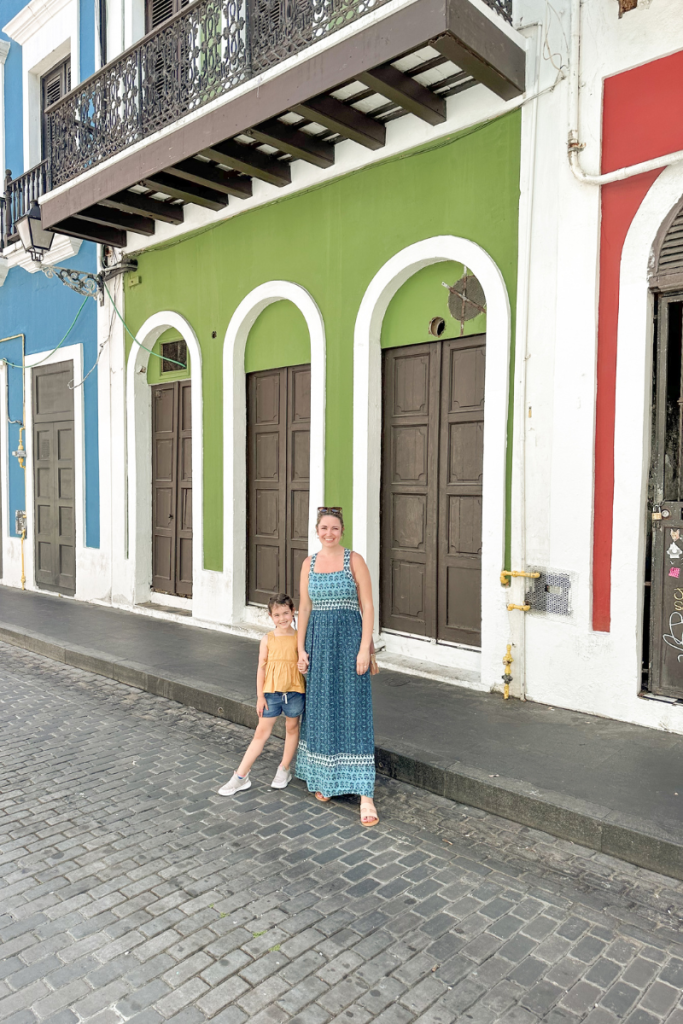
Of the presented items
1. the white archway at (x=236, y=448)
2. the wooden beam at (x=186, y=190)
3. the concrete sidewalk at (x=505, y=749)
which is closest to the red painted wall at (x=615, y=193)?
the concrete sidewalk at (x=505, y=749)

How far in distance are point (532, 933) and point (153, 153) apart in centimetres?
735

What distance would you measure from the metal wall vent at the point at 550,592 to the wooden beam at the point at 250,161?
15.4 ft

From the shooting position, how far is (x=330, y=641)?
4.30 metres

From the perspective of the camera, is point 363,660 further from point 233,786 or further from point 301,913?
point 301,913

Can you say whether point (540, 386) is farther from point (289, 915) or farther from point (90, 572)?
point (90, 572)

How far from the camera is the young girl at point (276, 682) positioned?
4.44 m

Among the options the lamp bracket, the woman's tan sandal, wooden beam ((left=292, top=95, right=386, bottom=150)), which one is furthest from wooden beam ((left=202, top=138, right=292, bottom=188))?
the woman's tan sandal

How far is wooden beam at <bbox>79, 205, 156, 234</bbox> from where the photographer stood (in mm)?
8992

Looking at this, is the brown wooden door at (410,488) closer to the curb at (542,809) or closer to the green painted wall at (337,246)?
the green painted wall at (337,246)

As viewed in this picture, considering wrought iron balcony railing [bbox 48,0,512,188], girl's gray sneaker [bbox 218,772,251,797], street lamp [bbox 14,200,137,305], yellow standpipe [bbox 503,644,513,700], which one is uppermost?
wrought iron balcony railing [bbox 48,0,512,188]

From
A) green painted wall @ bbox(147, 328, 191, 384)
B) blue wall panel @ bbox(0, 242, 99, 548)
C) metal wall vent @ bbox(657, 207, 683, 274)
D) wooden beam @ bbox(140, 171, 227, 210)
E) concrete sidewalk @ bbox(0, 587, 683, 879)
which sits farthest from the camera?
blue wall panel @ bbox(0, 242, 99, 548)

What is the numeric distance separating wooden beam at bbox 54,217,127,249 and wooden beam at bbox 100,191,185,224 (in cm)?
72

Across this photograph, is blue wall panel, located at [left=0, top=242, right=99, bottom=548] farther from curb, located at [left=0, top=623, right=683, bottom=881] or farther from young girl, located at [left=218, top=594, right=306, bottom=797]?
young girl, located at [left=218, top=594, right=306, bottom=797]

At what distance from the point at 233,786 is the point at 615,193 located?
4759mm
